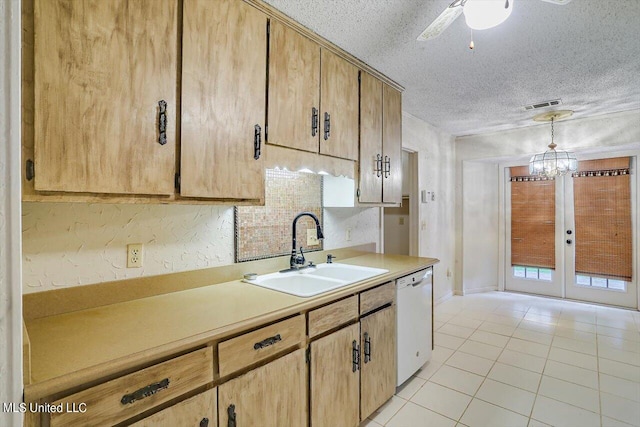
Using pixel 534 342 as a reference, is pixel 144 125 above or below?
above

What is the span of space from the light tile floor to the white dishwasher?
178 millimetres

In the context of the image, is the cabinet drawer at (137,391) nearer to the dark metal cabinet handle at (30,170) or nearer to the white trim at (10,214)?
the white trim at (10,214)

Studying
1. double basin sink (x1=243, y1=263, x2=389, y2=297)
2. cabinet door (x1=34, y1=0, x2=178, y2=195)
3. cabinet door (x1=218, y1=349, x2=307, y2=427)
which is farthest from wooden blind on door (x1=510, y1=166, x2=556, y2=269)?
cabinet door (x1=34, y1=0, x2=178, y2=195)

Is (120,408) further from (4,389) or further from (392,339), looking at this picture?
(392,339)

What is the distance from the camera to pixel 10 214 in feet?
2.38

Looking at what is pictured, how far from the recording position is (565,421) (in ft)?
6.46

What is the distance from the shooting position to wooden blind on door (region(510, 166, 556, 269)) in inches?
177

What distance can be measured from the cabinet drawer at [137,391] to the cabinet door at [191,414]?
0.04 meters

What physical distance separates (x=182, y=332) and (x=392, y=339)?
1463 mm

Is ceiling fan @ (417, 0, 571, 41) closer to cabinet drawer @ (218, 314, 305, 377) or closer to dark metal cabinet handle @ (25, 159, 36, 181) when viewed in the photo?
cabinet drawer @ (218, 314, 305, 377)

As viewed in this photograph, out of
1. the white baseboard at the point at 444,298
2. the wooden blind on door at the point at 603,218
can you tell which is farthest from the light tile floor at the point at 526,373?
the wooden blind on door at the point at 603,218

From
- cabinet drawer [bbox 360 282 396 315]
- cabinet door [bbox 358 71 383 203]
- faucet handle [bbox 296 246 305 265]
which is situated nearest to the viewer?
cabinet drawer [bbox 360 282 396 315]

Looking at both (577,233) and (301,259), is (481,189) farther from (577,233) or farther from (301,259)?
(301,259)

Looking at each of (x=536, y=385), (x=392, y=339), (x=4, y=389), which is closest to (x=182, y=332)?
(x=4, y=389)
